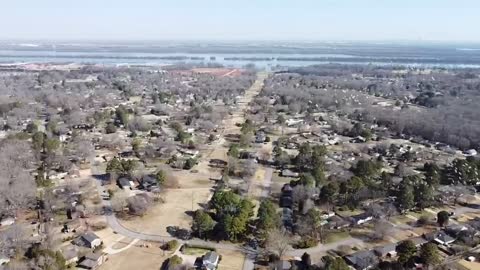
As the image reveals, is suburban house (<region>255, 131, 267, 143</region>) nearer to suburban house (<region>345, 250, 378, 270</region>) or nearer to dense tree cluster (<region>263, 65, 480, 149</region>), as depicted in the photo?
dense tree cluster (<region>263, 65, 480, 149</region>)

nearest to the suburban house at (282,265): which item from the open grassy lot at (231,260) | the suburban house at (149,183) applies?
the open grassy lot at (231,260)

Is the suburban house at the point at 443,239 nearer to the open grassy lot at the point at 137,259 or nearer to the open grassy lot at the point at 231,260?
the open grassy lot at the point at 231,260

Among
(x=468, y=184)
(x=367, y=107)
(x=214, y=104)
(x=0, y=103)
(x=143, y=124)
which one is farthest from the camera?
(x=214, y=104)

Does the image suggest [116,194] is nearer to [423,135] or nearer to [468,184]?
[468,184]

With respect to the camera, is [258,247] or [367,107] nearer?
[258,247]

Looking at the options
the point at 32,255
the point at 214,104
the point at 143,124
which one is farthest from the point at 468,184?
the point at 214,104
